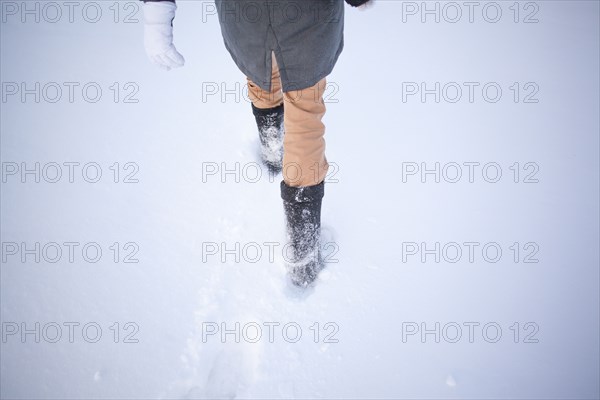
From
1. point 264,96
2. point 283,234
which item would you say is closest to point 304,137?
point 264,96

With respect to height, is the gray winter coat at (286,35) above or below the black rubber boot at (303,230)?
above

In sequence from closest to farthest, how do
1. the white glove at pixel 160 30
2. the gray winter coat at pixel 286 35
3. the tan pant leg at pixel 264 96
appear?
the gray winter coat at pixel 286 35 → the white glove at pixel 160 30 → the tan pant leg at pixel 264 96

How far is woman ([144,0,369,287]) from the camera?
25.6 inches

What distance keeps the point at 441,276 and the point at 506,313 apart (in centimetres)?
20

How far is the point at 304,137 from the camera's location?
781 millimetres

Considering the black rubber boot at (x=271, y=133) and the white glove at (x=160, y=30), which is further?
the black rubber boot at (x=271, y=133)

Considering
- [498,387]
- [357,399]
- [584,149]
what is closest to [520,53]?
[584,149]

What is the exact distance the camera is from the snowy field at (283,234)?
852 mm

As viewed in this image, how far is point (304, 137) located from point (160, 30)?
1.43 ft

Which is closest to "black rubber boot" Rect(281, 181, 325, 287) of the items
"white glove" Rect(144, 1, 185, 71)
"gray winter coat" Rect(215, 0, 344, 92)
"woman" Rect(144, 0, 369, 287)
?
"woman" Rect(144, 0, 369, 287)

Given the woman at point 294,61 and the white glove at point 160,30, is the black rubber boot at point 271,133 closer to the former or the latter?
the woman at point 294,61

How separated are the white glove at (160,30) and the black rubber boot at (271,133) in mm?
302

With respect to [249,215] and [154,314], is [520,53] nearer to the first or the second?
[249,215]

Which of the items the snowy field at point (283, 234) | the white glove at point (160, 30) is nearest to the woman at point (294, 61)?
the white glove at point (160, 30)
